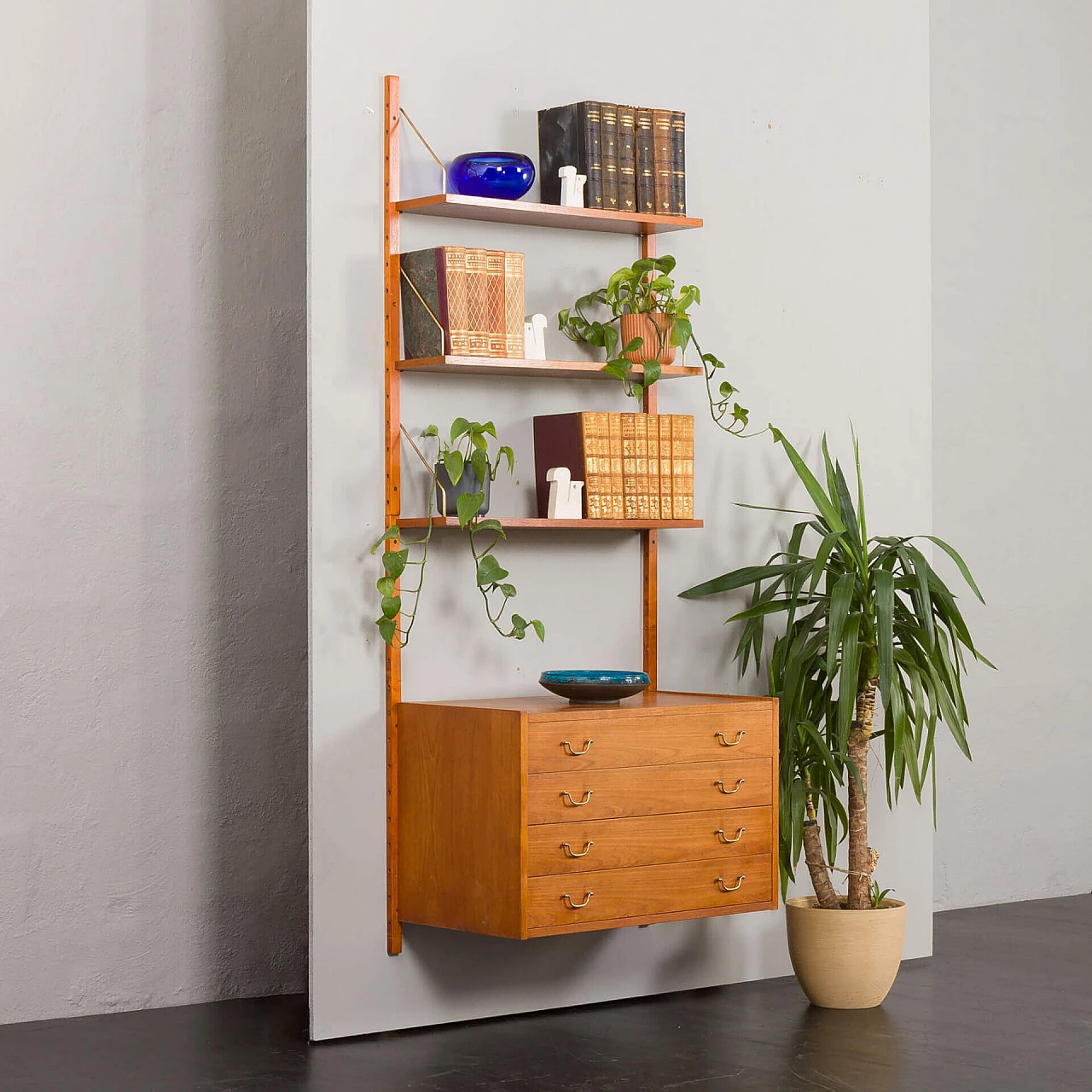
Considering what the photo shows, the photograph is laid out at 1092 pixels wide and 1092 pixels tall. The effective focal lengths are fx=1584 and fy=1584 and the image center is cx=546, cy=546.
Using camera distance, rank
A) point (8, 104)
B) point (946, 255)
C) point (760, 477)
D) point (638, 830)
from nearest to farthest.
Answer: point (638, 830), point (8, 104), point (760, 477), point (946, 255)

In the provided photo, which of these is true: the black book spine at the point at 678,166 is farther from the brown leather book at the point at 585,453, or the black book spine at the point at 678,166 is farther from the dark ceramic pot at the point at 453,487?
the dark ceramic pot at the point at 453,487

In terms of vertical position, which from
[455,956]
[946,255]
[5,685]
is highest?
[946,255]

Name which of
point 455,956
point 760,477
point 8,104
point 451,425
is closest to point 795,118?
point 760,477

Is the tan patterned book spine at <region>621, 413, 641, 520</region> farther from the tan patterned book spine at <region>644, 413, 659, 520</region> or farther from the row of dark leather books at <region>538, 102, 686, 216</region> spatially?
the row of dark leather books at <region>538, 102, 686, 216</region>

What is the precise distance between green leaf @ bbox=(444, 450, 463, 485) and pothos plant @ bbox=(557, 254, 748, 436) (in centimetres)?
47

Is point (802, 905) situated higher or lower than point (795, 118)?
lower

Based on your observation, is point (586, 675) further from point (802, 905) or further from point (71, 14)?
point (71, 14)

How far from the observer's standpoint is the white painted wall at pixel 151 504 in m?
3.84

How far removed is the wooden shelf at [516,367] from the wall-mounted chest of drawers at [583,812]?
2.61ft

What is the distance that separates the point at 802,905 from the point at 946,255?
2.53m

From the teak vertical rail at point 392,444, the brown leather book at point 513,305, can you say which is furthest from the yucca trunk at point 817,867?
the brown leather book at point 513,305

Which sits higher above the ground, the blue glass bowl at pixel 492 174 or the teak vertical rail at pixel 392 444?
the blue glass bowl at pixel 492 174

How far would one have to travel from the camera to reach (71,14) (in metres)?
3.91

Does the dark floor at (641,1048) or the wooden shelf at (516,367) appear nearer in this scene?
the dark floor at (641,1048)
